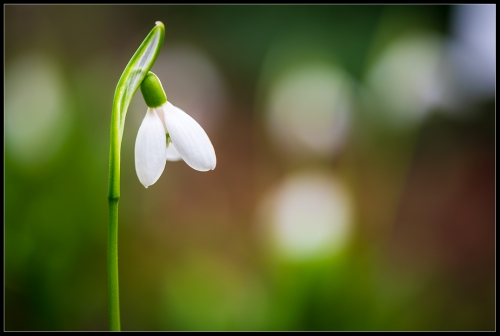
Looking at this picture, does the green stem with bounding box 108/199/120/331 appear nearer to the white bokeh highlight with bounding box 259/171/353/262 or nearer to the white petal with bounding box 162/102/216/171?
the white petal with bounding box 162/102/216/171

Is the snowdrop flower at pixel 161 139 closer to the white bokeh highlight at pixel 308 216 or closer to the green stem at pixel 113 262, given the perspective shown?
the green stem at pixel 113 262

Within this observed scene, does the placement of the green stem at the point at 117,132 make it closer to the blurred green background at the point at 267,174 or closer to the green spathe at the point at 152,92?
the green spathe at the point at 152,92

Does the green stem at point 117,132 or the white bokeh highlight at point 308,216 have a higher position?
the green stem at point 117,132

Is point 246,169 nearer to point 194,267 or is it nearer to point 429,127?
point 194,267

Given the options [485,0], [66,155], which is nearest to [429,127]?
[485,0]

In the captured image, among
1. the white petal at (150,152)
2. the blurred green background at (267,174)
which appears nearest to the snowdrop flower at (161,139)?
the white petal at (150,152)

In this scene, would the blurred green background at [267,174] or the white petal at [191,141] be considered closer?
the white petal at [191,141]

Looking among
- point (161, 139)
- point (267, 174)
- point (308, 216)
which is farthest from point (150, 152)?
point (267, 174)

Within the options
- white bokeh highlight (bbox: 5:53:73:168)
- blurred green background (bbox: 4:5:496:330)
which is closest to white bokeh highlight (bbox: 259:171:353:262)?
blurred green background (bbox: 4:5:496:330)

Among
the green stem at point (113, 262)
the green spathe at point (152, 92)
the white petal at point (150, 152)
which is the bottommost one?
the green stem at point (113, 262)
